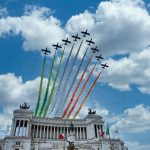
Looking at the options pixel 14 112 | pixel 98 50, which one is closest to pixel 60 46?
pixel 98 50

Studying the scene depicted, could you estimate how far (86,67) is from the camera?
265 ft

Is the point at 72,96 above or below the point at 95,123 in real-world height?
above

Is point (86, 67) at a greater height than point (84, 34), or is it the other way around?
point (84, 34)

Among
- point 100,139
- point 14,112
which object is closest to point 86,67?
point 100,139

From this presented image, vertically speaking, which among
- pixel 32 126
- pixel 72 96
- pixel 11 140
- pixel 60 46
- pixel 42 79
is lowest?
pixel 11 140

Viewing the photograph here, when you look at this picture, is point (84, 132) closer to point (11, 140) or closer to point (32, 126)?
point (32, 126)

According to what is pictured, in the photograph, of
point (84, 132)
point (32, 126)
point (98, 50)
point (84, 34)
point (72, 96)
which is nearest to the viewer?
point (84, 34)

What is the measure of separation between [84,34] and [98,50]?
10504mm

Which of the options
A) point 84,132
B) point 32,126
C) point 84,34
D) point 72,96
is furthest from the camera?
point 84,132

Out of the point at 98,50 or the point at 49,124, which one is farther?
the point at 49,124

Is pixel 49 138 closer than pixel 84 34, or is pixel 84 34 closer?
pixel 84 34

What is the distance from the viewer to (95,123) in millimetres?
96688

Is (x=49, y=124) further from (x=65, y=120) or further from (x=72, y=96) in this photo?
(x=72, y=96)

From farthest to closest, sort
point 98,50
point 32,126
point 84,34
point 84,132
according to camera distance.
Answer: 1. point 84,132
2. point 32,126
3. point 98,50
4. point 84,34
